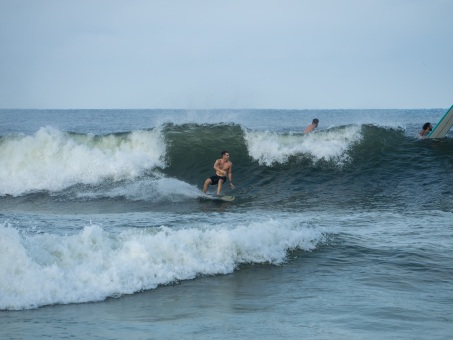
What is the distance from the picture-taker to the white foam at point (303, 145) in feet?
67.4

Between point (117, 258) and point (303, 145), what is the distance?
45.5 feet

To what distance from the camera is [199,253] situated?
8719 mm

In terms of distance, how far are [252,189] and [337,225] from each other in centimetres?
624

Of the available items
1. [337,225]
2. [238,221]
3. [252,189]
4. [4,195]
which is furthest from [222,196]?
[4,195]

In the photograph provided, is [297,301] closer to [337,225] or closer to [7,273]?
[7,273]

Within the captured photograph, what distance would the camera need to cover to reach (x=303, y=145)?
21.1m

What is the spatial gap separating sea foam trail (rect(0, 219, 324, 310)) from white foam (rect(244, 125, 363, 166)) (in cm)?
1070

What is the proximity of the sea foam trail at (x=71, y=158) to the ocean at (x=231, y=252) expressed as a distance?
0.29ft

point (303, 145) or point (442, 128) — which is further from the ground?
point (442, 128)

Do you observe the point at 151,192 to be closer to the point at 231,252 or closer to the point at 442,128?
the point at 231,252

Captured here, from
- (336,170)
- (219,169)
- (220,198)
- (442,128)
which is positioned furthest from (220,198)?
(442,128)

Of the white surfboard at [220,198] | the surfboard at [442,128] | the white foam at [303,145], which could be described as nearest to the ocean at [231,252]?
the white surfboard at [220,198]

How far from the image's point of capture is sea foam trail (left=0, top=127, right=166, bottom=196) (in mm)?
18938

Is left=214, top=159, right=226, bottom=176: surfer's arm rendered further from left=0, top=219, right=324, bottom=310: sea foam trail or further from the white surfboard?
left=0, top=219, right=324, bottom=310: sea foam trail
